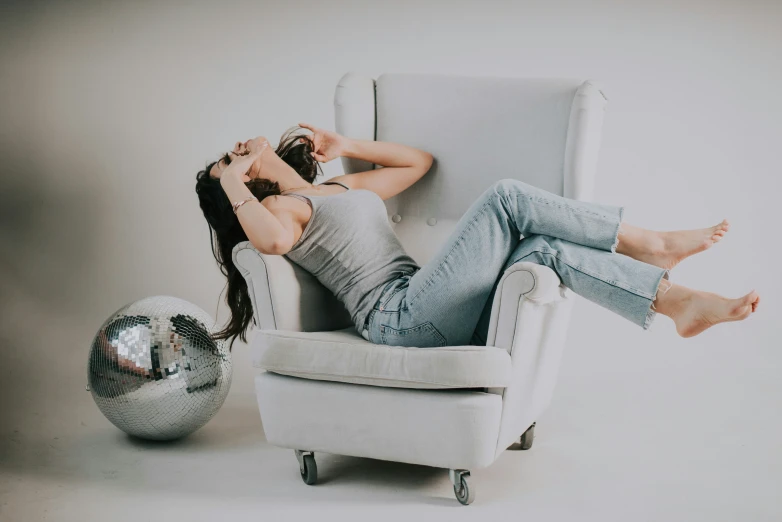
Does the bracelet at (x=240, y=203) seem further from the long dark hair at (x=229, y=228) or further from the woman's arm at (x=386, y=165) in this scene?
the woman's arm at (x=386, y=165)

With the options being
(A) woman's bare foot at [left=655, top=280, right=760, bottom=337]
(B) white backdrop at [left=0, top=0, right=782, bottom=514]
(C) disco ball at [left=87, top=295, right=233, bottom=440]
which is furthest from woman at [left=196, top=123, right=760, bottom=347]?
(B) white backdrop at [left=0, top=0, right=782, bottom=514]

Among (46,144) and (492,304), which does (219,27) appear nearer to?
(46,144)

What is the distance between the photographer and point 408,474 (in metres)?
2.35

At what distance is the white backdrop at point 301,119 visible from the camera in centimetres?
350

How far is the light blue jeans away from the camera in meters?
2.13

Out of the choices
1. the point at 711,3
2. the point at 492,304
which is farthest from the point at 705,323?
the point at 711,3

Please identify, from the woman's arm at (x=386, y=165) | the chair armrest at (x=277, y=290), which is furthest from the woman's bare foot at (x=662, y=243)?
the chair armrest at (x=277, y=290)

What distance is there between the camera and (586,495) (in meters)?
2.22

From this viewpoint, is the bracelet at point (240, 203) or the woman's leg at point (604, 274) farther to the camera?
the bracelet at point (240, 203)

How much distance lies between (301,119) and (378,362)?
1.78m

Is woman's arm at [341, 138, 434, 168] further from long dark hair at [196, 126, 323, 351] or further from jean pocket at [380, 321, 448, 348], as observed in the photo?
jean pocket at [380, 321, 448, 348]

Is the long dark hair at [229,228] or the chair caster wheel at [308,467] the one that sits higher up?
the long dark hair at [229,228]

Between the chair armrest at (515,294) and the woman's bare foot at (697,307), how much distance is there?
0.27 m

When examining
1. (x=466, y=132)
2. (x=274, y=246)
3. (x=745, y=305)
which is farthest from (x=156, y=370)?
(x=745, y=305)
